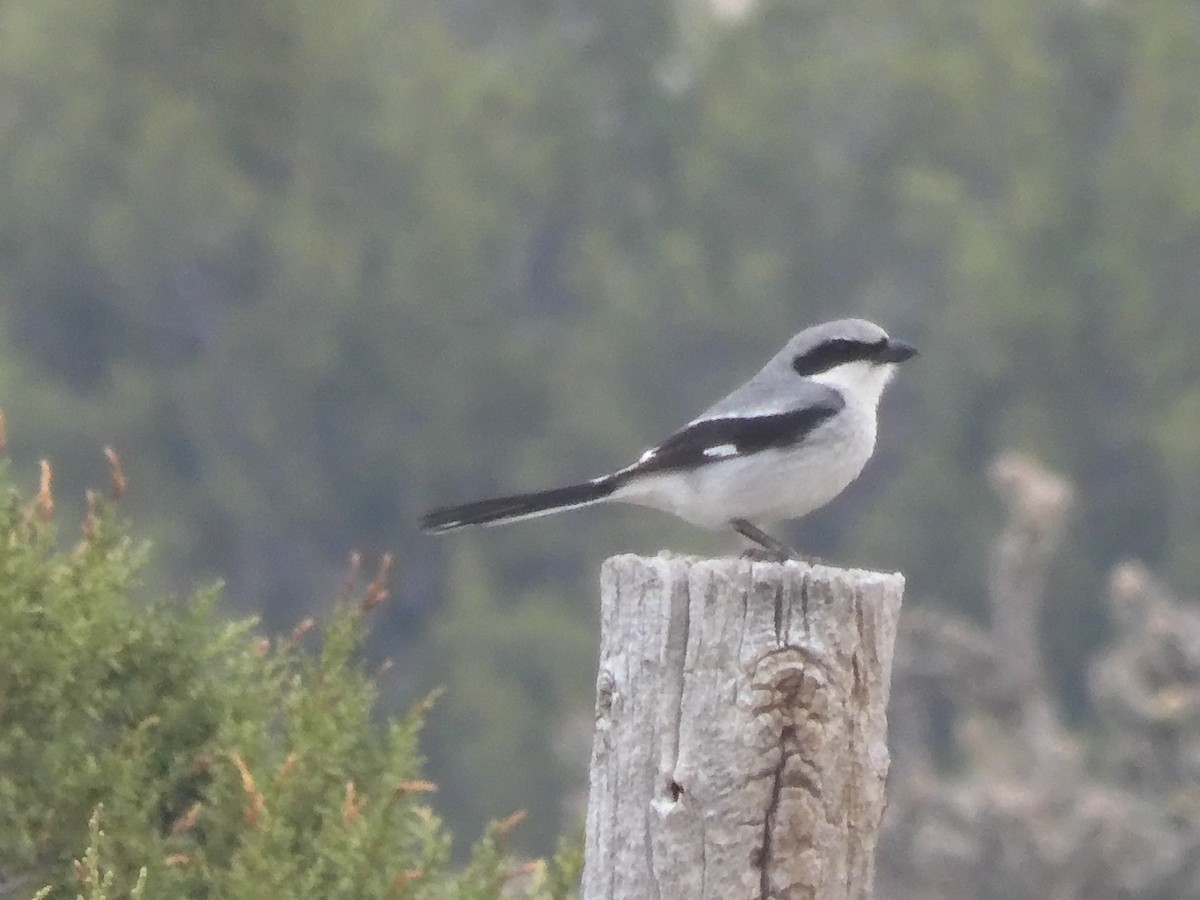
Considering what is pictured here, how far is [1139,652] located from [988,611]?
19.4m

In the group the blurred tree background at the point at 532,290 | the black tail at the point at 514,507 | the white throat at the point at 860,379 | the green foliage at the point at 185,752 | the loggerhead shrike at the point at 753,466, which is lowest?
the green foliage at the point at 185,752

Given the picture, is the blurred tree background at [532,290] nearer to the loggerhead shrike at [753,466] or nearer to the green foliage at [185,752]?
the loggerhead shrike at [753,466]

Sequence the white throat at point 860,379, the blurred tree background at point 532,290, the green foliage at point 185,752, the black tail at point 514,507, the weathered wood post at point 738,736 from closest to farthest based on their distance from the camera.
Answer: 1. the weathered wood post at point 738,736
2. the green foliage at point 185,752
3. the black tail at point 514,507
4. the white throat at point 860,379
5. the blurred tree background at point 532,290

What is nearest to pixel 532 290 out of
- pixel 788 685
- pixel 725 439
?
pixel 725 439

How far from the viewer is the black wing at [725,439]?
5.44 meters

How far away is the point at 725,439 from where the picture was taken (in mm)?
5465

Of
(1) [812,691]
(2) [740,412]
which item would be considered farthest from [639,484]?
(1) [812,691]

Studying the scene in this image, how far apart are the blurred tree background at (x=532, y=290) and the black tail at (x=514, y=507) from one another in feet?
78.5

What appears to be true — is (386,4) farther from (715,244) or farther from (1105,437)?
(1105,437)

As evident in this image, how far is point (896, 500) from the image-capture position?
3152cm

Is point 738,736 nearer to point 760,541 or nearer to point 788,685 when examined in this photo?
point 788,685

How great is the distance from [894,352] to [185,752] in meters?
2.32

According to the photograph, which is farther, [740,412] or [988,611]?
[988,611]

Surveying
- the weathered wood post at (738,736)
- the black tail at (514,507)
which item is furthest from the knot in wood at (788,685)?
the black tail at (514,507)
